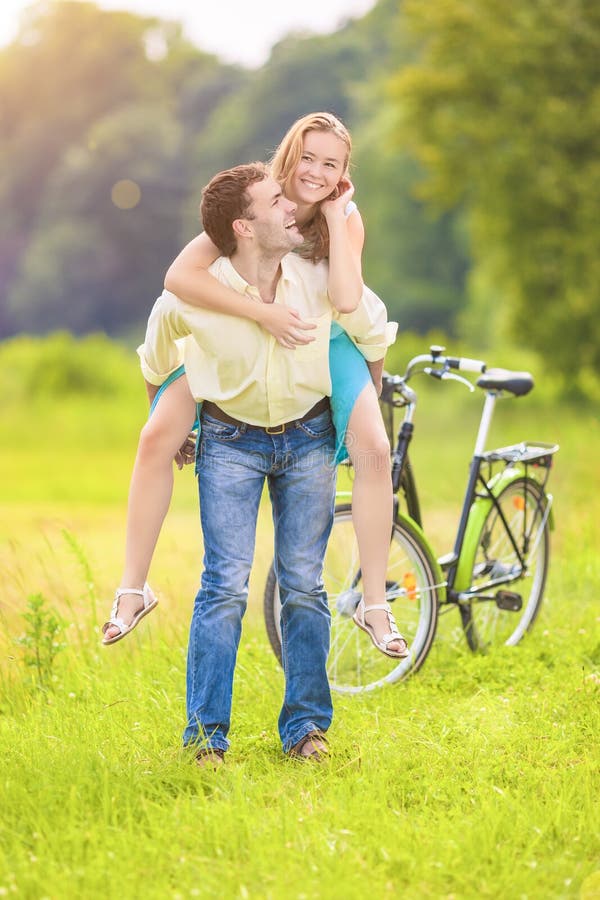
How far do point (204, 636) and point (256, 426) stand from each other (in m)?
0.66

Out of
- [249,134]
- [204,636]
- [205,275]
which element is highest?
[249,134]

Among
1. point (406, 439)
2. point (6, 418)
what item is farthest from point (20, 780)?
point (6, 418)

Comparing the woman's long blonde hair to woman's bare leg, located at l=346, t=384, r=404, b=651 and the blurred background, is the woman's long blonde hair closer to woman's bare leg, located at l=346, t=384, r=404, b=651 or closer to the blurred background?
woman's bare leg, located at l=346, t=384, r=404, b=651

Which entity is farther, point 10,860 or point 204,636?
point 204,636

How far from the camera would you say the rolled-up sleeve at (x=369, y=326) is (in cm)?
360

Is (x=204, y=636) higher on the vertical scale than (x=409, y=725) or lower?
higher

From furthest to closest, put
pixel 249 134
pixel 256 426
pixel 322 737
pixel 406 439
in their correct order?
pixel 249 134, pixel 406 439, pixel 322 737, pixel 256 426

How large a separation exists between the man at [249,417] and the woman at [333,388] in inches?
2.4

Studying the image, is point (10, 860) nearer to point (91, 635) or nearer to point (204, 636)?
point (204, 636)

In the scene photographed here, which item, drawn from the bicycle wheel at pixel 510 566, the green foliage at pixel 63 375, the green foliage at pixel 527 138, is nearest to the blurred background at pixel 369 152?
the green foliage at pixel 527 138

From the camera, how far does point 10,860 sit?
3.01m

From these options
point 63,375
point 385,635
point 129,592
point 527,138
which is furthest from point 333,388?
point 63,375

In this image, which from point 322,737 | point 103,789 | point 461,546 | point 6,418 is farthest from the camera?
point 6,418

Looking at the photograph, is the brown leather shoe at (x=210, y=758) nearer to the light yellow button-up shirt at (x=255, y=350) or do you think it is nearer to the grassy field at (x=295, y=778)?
the grassy field at (x=295, y=778)
